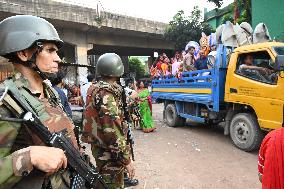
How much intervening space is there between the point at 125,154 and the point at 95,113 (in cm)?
49

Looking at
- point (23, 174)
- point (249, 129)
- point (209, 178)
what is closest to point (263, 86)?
point (249, 129)

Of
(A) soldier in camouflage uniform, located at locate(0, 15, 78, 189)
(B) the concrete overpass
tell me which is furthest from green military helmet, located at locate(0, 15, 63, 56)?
(B) the concrete overpass

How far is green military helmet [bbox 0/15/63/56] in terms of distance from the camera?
5.34 ft

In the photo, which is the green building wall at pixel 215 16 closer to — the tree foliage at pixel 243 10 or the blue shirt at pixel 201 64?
the tree foliage at pixel 243 10

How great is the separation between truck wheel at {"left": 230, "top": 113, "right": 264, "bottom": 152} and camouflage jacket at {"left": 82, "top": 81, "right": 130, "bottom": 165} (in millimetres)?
3618

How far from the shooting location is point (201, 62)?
750 cm

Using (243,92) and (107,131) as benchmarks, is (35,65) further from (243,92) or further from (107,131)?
(243,92)

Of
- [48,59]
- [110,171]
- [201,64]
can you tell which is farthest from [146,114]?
[48,59]

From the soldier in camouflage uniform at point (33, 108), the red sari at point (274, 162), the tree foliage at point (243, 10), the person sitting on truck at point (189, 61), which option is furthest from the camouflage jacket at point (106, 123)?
the tree foliage at point (243, 10)

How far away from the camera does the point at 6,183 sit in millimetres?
1214

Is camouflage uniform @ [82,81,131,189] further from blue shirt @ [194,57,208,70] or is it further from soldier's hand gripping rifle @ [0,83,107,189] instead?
blue shirt @ [194,57,208,70]

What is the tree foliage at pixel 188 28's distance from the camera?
700 inches

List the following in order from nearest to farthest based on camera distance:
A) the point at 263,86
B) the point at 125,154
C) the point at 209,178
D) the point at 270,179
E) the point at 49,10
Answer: the point at 270,179
the point at 125,154
the point at 209,178
the point at 263,86
the point at 49,10

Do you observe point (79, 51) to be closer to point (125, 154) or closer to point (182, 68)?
point (182, 68)
